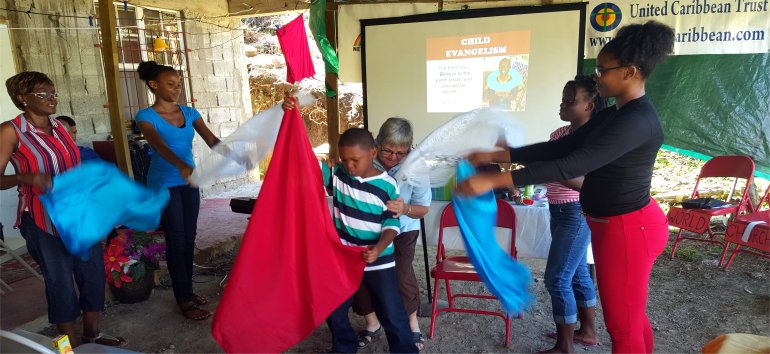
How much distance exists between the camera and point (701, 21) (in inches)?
172

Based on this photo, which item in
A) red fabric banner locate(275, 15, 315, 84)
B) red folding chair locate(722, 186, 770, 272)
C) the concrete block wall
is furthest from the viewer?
red fabric banner locate(275, 15, 315, 84)

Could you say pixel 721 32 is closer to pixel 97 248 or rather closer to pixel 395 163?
pixel 395 163

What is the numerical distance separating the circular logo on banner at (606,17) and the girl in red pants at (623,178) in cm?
339

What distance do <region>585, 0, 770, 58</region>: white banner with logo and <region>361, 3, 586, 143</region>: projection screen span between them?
23cm

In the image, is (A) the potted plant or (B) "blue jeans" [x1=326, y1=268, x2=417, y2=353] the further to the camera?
(A) the potted plant

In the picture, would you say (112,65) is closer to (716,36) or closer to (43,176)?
(43,176)

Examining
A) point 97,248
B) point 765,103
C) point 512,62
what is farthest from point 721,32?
point 97,248

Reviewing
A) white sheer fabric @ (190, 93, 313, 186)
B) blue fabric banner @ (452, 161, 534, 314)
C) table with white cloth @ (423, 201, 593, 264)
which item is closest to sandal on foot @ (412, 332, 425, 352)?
blue fabric banner @ (452, 161, 534, 314)

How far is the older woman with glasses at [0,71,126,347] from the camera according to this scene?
7.08 ft

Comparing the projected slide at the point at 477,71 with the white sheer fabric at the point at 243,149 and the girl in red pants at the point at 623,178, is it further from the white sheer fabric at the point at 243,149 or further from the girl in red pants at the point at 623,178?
the girl in red pants at the point at 623,178

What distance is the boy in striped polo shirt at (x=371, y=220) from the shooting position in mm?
2096

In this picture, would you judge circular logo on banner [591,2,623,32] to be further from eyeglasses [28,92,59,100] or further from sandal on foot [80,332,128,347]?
sandal on foot [80,332,128,347]

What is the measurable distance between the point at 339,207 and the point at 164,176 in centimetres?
136

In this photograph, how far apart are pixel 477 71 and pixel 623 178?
3.69 metres
